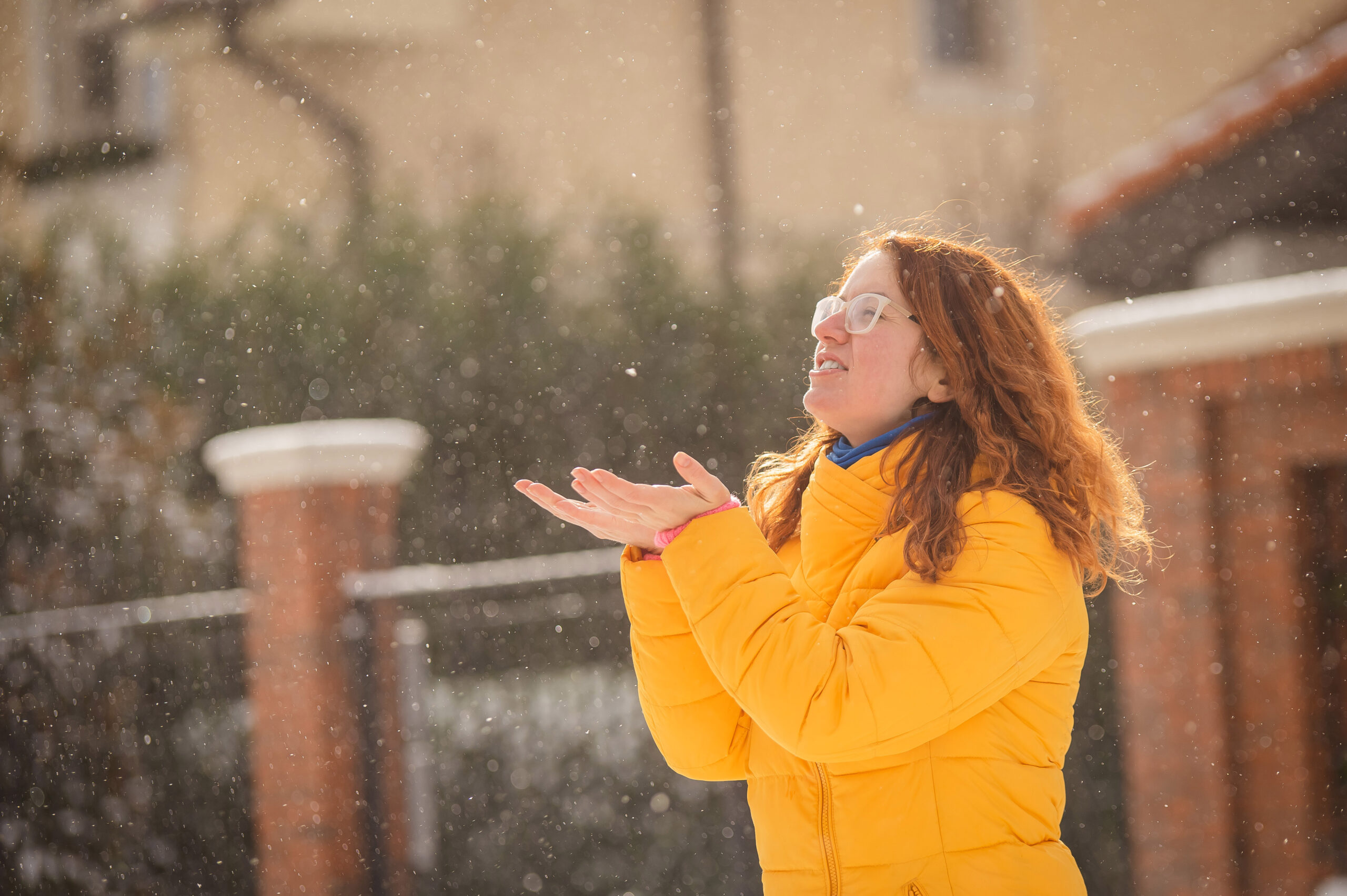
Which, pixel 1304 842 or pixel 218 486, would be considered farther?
pixel 218 486

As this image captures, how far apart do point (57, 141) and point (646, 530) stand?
10904 millimetres

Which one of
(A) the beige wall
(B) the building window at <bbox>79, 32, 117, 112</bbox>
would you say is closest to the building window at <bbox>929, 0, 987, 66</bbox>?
(A) the beige wall

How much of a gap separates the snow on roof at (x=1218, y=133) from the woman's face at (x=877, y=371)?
17.7ft

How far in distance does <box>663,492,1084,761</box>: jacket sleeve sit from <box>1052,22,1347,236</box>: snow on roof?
5.61m

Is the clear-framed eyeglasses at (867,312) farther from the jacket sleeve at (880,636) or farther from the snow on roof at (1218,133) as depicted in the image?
the snow on roof at (1218,133)

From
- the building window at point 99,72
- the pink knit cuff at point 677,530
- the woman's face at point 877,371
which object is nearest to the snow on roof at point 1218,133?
the woman's face at point 877,371

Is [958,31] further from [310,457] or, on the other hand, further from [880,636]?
[880,636]

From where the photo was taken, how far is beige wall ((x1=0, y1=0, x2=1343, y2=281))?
9.73 metres

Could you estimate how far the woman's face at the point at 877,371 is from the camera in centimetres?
169

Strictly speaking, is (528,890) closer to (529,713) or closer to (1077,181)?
(529,713)

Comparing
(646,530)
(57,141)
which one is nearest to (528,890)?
(646,530)

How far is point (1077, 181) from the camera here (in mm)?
12180

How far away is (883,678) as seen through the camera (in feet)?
4.65

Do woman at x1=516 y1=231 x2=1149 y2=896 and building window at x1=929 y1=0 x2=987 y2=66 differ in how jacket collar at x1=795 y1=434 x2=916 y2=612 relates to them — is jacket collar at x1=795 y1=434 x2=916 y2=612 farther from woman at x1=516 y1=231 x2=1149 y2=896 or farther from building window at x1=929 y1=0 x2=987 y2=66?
building window at x1=929 y1=0 x2=987 y2=66
